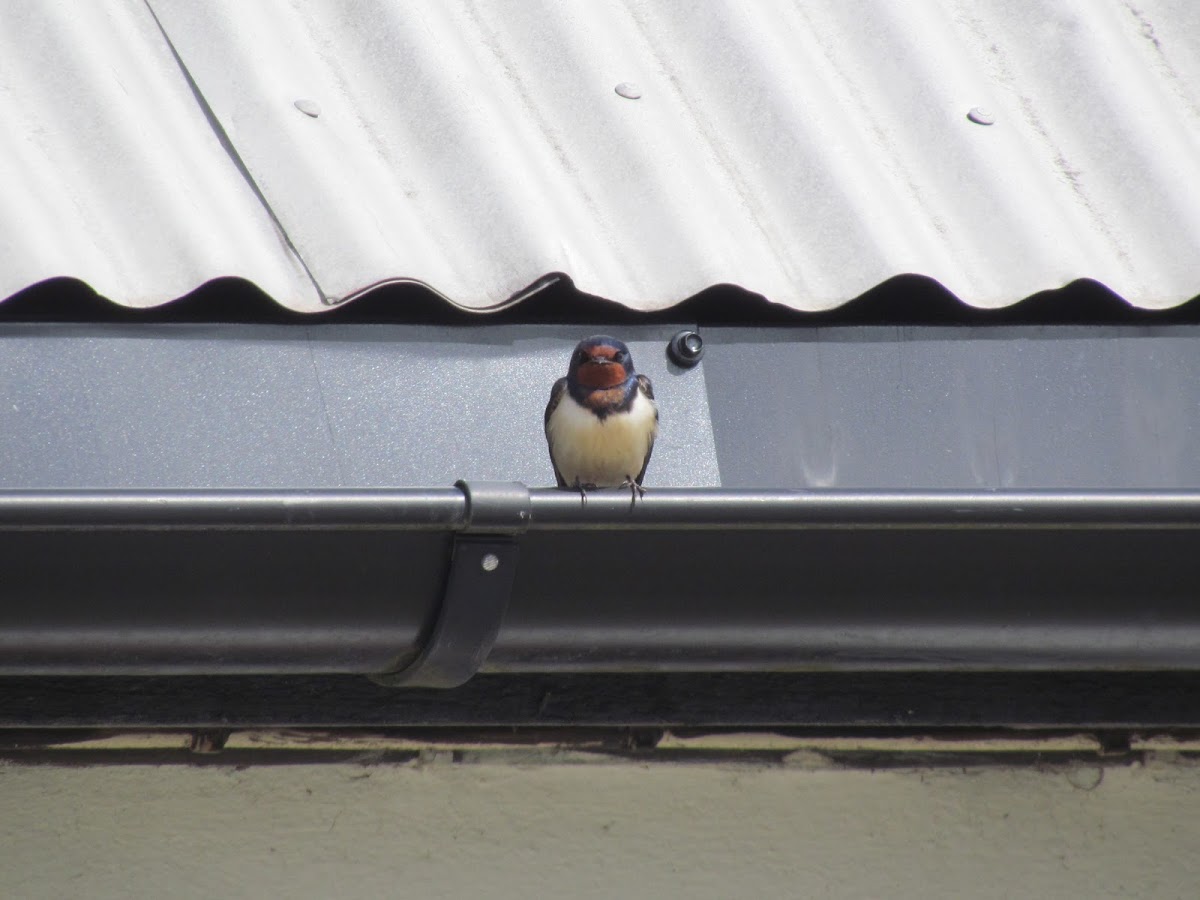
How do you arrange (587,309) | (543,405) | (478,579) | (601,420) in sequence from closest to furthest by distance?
1. (478,579)
2. (543,405)
3. (587,309)
4. (601,420)

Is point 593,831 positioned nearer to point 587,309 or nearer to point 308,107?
point 587,309

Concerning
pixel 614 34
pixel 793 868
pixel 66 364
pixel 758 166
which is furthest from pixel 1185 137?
pixel 66 364

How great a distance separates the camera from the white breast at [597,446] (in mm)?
2598

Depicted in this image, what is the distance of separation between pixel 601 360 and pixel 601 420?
25.9 inches

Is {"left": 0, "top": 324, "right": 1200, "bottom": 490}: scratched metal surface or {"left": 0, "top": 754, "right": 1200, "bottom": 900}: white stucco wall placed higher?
{"left": 0, "top": 324, "right": 1200, "bottom": 490}: scratched metal surface

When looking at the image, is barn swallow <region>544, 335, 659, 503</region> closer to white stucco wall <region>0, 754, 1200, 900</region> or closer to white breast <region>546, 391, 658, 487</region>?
white breast <region>546, 391, 658, 487</region>

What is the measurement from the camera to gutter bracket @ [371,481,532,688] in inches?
65.0

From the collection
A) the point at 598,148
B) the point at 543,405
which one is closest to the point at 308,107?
the point at 598,148

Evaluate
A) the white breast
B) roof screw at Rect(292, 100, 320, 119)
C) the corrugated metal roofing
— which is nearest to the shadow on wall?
the corrugated metal roofing

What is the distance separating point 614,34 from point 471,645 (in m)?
1.38

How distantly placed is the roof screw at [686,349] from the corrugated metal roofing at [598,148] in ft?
0.32

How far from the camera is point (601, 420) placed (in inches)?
115

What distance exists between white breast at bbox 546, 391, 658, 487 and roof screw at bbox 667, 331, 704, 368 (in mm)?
323

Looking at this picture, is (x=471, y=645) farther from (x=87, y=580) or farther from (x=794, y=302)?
(x=794, y=302)
